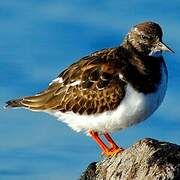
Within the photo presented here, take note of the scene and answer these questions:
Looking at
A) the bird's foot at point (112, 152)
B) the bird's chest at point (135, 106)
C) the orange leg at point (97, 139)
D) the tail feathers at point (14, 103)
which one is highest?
the tail feathers at point (14, 103)

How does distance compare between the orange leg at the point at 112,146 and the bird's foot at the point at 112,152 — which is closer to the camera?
the bird's foot at the point at 112,152

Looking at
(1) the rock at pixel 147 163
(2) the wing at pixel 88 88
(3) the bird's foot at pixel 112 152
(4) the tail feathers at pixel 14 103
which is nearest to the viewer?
(1) the rock at pixel 147 163

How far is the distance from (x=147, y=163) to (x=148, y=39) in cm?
626

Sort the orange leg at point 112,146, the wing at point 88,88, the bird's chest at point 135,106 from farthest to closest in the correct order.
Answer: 1. the wing at point 88,88
2. the bird's chest at point 135,106
3. the orange leg at point 112,146

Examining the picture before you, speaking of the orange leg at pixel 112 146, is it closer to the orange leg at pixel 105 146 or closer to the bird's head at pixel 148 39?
the orange leg at pixel 105 146

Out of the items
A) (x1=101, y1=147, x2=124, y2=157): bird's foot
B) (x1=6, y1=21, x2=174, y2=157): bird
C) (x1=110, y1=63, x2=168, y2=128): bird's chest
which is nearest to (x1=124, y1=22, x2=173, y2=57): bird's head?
(x1=6, y1=21, x2=174, y2=157): bird

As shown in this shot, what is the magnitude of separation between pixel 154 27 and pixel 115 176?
6291mm

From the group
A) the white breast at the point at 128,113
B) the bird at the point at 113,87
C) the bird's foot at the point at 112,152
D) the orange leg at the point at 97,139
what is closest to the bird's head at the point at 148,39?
the bird at the point at 113,87

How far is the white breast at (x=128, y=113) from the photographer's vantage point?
56.4 ft

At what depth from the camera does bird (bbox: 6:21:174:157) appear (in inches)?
685

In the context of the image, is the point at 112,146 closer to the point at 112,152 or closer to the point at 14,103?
the point at 112,152

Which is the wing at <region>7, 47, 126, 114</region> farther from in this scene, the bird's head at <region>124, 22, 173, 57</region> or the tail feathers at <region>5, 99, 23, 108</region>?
the tail feathers at <region>5, 99, 23, 108</region>

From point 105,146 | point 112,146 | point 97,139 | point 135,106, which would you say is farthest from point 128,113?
point 97,139

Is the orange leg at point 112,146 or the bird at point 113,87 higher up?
the bird at point 113,87
